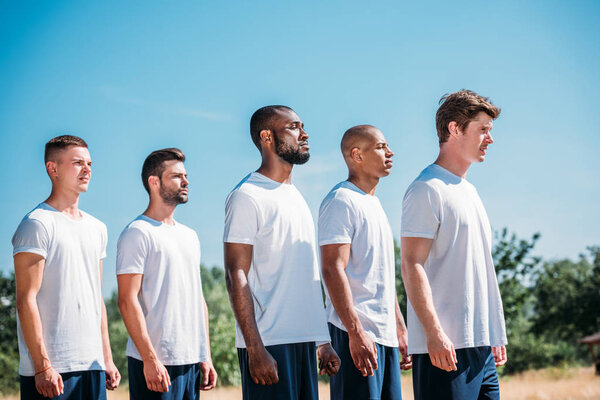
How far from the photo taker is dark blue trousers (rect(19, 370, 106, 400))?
5928 millimetres

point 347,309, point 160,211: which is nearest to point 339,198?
point 347,309

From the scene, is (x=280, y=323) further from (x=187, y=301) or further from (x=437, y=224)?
(x=187, y=301)

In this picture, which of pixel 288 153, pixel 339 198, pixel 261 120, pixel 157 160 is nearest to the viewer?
pixel 288 153

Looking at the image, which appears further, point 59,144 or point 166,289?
point 166,289

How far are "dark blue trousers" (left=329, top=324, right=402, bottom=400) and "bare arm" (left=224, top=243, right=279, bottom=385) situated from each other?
1199 millimetres

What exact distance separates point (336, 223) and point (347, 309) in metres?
0.84

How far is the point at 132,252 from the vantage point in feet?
22.7

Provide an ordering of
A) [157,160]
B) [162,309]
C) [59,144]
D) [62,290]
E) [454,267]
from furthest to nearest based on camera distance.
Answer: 1. [157,160]
2. [162,309]
3. [59,144]
4. [62,290]
5. [454,267]

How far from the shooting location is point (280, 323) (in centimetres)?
534

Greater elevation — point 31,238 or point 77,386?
point 31,238

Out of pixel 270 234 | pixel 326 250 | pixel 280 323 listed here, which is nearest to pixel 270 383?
pixel 280 323

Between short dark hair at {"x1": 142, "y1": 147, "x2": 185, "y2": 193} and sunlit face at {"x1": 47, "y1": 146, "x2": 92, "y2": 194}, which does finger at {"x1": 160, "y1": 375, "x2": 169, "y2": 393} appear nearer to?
sunlit face at {"x1": 47, "y1": 146, "x2": 92, "y2": 194}

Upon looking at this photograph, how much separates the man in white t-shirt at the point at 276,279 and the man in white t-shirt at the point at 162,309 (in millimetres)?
1573

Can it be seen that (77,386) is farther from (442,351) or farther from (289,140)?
(442,351)
